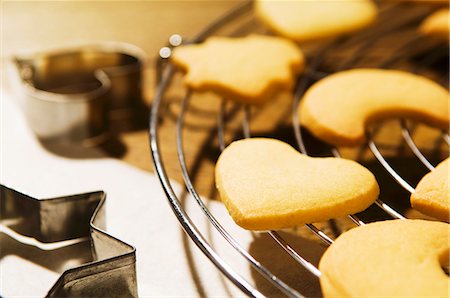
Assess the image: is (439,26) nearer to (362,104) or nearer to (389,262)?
(362,104)

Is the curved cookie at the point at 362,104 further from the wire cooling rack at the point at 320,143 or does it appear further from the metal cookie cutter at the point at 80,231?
the metal cookie cutter at the point at 80,231

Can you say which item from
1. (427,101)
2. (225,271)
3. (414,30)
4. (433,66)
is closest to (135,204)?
(225,271)

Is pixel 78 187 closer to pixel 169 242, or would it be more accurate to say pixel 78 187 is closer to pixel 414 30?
pixel 169 242

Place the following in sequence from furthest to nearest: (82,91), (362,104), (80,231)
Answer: (82,91), (362,104), (80,231)

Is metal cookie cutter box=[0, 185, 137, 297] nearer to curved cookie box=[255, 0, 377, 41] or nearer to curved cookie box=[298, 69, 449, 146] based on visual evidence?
curved cookie box=[298, 69, 449, 146]

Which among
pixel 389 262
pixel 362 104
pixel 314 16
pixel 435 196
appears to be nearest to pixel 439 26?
pixel 314 16

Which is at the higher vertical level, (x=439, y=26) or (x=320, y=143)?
(x=439, y=26)

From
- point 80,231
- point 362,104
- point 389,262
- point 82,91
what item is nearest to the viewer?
point 389,262
